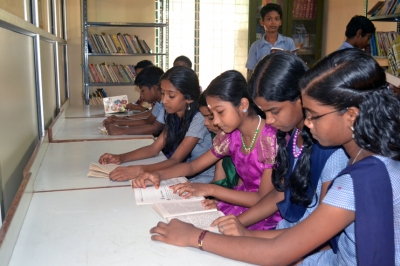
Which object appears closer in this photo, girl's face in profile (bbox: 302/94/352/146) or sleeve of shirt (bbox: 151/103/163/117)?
girl's face in profile (bbox: 302/94/352/146)

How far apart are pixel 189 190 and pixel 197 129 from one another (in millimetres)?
683

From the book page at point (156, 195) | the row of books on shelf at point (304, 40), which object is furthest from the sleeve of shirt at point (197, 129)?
the row of books on shelf at point (304, 40)

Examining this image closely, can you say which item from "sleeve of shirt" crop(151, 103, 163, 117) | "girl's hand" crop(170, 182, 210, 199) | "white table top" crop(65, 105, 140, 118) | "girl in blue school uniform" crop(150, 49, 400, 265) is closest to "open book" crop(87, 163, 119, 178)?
"girl's hand" crop(170, 182, 210, 199)

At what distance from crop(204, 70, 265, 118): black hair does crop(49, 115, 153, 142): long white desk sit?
1.03m

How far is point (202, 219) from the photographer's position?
122 cm

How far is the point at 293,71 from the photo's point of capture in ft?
4.32

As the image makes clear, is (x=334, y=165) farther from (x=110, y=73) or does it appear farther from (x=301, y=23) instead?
(x=301, y=23)

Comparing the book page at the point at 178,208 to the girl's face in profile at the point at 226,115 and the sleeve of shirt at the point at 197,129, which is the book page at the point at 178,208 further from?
the sleeve of shirt at the point at 197,129

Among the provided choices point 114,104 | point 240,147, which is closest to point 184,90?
point 240,147

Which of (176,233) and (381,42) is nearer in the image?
(176,233)

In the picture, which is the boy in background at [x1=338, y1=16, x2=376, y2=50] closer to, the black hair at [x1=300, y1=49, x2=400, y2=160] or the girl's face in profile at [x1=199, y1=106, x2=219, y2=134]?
the girl's face in profile at [x1=199, y1=106, x2=219, y2=134]

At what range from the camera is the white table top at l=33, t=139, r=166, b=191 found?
1598mm

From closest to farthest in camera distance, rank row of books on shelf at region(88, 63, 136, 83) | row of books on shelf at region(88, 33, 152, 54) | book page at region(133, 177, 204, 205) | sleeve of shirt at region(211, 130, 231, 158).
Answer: book page at region(133, 177, 204, 205)
sleeve of shirt at region(211, 130, 231, 158)
row of books on shelf at region(88, 33, 152, 54)
row of books on shelf at region(88, 63, 136, 83)

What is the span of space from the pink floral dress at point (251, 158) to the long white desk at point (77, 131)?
884 millimetres
